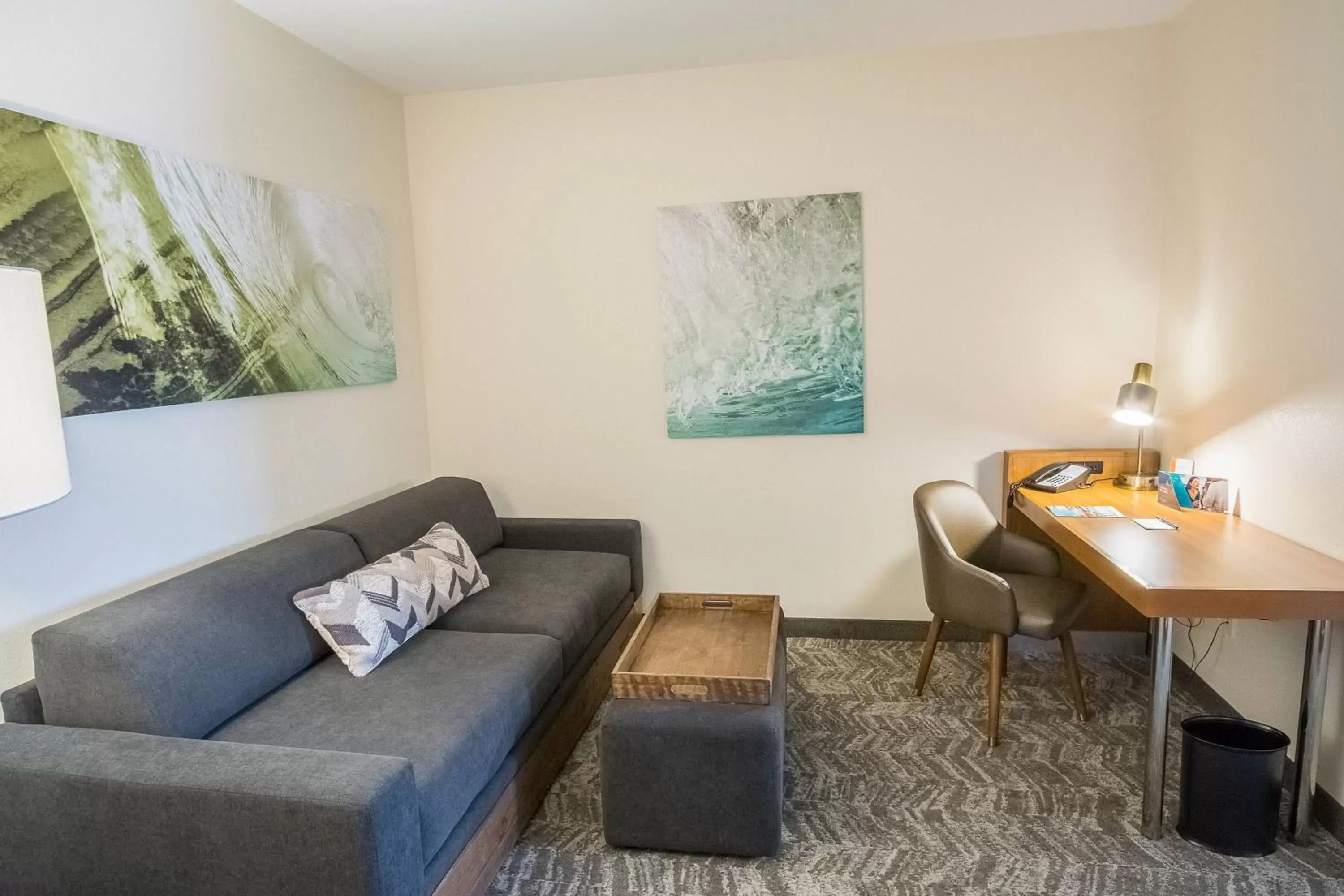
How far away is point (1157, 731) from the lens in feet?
6.98

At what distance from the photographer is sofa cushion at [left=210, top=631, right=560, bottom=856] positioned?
1.82 meters

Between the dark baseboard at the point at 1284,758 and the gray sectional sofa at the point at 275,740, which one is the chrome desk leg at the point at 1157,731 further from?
the gray sectional sofa at the point at 275,740

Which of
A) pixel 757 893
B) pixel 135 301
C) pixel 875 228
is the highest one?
pixel 875 228

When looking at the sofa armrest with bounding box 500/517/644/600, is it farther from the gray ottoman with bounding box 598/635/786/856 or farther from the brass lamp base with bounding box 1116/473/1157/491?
the brass lamp base with bounding box 1116/473/1157/491

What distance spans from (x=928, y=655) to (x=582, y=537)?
1537 mm

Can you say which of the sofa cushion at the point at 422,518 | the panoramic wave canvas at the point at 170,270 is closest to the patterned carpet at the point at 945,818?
the sofa cushion at the point at 422,518

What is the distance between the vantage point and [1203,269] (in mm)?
2855

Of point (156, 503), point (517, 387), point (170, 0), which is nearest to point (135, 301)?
point (156, 503)

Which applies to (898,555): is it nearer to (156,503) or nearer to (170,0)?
(156,503)

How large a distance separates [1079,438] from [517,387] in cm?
254

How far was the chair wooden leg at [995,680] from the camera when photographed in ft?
8.63

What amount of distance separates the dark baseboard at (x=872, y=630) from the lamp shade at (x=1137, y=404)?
1.16m

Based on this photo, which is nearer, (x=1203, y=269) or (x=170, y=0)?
(x=170, y=0)

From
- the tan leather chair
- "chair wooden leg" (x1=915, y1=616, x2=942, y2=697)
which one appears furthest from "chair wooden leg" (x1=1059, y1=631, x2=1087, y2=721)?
"chair wooden leg" (x1=915, y1=616, x2=942, y2=697)
